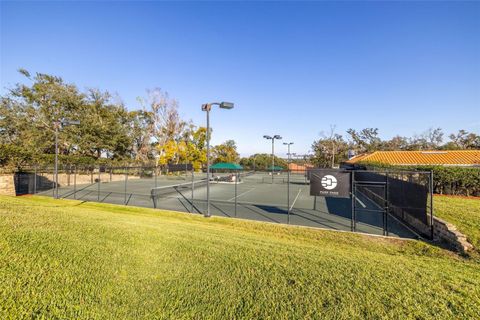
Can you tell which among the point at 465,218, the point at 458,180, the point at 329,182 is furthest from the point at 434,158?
the point at 329,182

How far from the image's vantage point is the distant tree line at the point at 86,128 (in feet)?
112

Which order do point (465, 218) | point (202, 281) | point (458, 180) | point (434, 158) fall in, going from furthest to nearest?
point (434, 158) < point (458, 180) < point (465, 218) < point (202, 281)

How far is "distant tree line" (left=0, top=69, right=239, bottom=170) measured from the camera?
3416 centimetres

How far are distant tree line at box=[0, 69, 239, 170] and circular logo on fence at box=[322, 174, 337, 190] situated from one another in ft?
98.6

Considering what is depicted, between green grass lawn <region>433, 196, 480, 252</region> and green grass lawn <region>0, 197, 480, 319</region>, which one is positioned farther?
green grass lawn <region>433, 196, 480, 252</region>

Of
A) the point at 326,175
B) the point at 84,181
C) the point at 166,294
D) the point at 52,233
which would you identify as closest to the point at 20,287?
the point at 166,294

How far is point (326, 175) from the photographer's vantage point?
9.52 metres

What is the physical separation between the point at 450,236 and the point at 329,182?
4067 mm

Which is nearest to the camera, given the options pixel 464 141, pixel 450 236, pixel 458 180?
pixel 450 236

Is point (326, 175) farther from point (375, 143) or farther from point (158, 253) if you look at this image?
point (375, 143)

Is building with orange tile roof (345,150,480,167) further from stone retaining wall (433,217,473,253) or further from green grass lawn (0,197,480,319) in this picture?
green grass lawn (0,197,480,319)

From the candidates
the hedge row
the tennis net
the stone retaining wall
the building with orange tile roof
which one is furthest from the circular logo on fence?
the building with orange tile roof

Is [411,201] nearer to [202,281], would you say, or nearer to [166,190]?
[202,281]

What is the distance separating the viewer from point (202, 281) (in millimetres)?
3455
